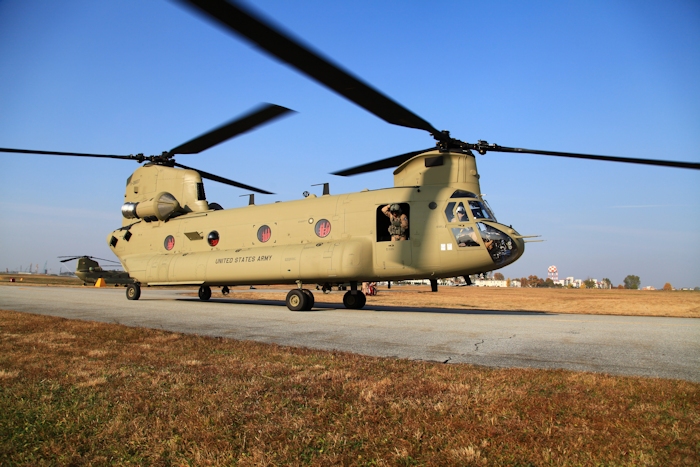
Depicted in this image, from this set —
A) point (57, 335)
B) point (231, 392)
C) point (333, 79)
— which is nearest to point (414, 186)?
point (333, 79)

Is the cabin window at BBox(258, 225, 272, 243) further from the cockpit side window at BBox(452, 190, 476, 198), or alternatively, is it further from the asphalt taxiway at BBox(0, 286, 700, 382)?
the cockpit side window at BBox(452, 190, 476, 198)

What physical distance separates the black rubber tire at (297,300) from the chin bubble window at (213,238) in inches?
191

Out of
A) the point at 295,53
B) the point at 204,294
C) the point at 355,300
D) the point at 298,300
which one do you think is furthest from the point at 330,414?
the point at 204,294

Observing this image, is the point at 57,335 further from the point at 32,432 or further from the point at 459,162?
the point at 459,162

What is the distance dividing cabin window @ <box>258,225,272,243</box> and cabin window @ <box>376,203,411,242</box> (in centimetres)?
458

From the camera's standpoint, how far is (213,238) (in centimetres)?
1939

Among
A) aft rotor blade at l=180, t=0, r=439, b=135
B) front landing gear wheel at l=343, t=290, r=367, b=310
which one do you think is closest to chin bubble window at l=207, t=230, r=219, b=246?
front landing gear wheel at l=343, t=290, r=367, b=310

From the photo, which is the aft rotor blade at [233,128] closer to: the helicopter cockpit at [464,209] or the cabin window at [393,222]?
the cabin window at [393,222]

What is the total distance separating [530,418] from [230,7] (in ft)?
15.5

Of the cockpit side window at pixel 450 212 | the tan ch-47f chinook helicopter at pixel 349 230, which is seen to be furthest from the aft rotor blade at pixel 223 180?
the cockpit side window at pixel 450 212

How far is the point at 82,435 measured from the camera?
140 inches

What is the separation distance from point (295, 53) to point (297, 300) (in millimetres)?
11025

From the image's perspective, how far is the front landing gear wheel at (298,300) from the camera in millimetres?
15805

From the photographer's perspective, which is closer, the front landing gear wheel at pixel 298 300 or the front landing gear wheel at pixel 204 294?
the front landing gear wheel at pixel 298 300
